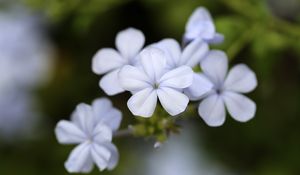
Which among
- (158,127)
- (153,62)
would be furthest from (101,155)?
(153,62)

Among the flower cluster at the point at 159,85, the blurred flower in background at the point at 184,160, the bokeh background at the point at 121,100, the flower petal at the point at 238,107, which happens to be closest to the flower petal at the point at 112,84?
the flower cluster at the point at 159,85

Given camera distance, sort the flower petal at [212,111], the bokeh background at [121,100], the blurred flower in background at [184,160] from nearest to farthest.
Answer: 1. the flower petal at [212,111]
2. the bokeh background at [121,100]
3. the blurred flower in background at [184,160]

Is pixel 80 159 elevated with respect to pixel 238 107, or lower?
elevated

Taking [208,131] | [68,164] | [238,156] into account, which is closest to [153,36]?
[208,131]

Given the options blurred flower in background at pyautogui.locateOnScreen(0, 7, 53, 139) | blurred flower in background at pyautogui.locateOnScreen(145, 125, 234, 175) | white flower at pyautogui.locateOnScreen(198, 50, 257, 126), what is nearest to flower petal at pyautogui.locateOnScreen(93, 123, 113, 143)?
white flower at pyautogui.locateOnScreen(198, 50, 257, 126)

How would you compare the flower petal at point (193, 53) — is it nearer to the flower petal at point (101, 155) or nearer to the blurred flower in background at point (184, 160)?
the flower petal at point (101, 155)

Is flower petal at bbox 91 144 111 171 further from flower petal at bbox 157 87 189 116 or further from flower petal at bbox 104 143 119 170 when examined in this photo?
flower petal at bbox 157 87 189 116

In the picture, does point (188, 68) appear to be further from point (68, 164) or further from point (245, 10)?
point (245, 10)

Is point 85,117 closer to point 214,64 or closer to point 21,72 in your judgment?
point 214,64
